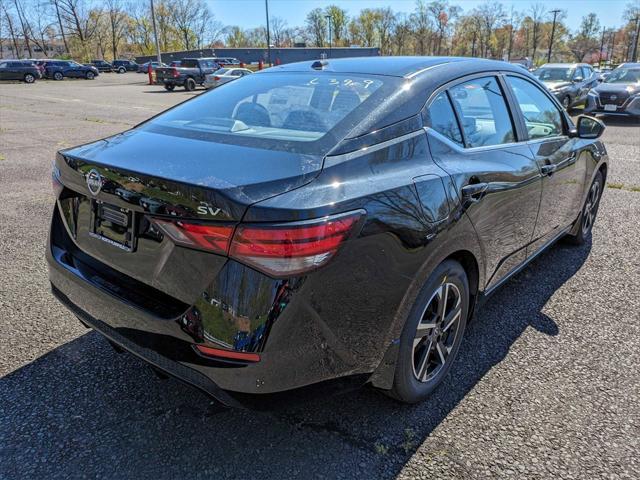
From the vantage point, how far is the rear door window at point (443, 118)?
2.47m

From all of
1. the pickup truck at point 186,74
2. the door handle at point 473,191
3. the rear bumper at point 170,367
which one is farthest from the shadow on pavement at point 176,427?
the pickup truck at point 186,74

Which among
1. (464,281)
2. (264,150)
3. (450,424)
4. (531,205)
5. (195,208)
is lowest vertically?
(450,424)

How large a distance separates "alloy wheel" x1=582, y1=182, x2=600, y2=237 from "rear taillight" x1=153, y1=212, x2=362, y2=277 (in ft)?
11.8

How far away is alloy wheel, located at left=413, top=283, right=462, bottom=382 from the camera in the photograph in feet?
7.91

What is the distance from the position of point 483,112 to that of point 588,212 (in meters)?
2.38

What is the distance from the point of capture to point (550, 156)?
3.44m

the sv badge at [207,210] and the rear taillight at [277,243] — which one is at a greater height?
the sv badge at [207,210]

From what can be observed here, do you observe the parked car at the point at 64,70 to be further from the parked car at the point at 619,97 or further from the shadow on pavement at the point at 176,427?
the shadow on pavement at the point at 176,427

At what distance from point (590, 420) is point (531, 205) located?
1.33 metres

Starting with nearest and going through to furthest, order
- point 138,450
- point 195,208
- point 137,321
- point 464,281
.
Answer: point 195,208 < point 137,321 < point 138,450 < point 464,281

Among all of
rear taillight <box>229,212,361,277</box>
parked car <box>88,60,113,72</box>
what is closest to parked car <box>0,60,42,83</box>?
parked car <box>88,60,113,72</box>

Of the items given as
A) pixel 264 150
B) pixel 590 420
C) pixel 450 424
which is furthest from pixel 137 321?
pixel 590 420

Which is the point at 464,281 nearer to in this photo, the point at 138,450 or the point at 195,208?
the point at 195,208

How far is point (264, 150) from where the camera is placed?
6.96 feet
